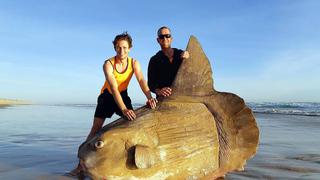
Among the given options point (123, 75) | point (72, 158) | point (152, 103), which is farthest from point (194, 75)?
point (72, 158)

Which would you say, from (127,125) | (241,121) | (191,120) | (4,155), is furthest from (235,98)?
(4,155)

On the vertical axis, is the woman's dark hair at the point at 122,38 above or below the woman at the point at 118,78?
above

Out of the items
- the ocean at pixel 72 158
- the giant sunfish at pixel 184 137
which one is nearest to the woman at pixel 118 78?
the giant sunfish at pixel 184 137

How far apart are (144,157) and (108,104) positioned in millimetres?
1923

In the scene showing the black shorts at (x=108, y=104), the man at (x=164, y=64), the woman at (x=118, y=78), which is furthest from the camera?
the man at (x=164, y=64)

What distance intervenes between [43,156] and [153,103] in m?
3.22

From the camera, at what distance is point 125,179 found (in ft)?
13.0

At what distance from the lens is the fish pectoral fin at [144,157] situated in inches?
154

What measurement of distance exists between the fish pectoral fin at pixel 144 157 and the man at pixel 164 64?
1.84 m

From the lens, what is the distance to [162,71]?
19.2ft

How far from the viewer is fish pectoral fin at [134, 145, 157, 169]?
3.91 m

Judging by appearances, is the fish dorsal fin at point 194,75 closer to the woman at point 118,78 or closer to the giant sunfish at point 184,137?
the giant sunfish at point 184,137

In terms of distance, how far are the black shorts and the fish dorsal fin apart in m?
1.09

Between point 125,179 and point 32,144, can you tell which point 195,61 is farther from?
point 32,144
